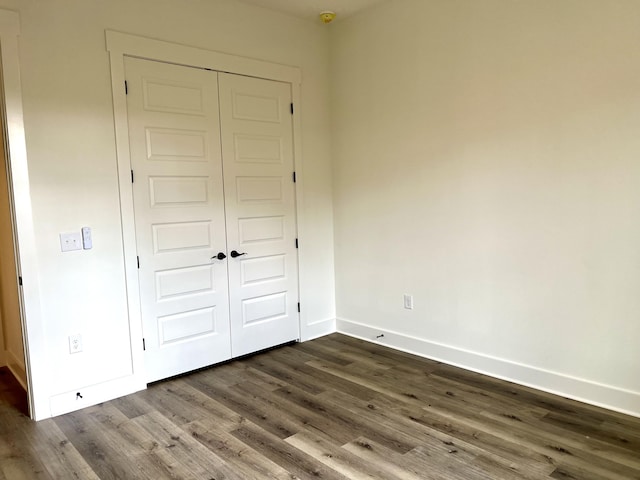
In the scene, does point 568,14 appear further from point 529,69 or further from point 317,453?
point 317,453

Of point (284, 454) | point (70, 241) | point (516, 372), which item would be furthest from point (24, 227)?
point (516, 372)

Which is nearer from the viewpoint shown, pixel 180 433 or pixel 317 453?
Answer: pixel 317 453

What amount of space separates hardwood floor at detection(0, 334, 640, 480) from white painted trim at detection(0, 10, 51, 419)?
267mm

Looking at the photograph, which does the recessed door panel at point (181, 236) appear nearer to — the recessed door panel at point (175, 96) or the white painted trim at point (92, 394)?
the recessed door panel at point (175, 96)

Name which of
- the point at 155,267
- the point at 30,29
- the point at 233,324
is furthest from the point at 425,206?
the point at 30,29

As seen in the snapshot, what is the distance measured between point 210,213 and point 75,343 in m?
1.31

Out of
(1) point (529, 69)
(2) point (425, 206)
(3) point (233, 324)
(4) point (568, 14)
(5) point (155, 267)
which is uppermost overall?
(4) point (568, 14)

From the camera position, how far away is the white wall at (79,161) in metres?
2.84

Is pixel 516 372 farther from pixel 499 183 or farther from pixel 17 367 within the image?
pixel 17 367

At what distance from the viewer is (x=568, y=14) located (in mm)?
2789

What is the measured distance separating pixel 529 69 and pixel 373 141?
1.41m

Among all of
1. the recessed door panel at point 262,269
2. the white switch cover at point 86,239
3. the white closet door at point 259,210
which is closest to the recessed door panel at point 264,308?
the white closet door at point 259,210

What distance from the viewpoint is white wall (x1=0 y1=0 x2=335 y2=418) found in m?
2.84

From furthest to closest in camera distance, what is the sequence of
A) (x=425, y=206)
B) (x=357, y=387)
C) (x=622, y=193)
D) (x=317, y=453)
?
1. (x=425, y=206)
2. (x=357, y=387)
3. (x=622, y=193)
4. (x=317, y=453)
